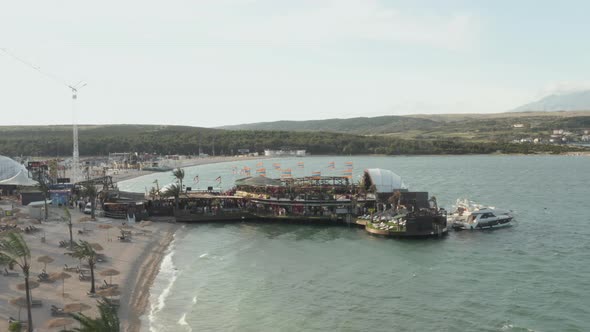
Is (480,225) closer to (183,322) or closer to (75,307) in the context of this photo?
(183,322)

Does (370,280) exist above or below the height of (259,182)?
below

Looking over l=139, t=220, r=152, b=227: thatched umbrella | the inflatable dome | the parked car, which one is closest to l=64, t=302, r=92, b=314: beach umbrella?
l=139, t=220, r=152, b=227: thatched umbrella

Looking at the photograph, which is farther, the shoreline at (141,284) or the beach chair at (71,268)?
the beach chair at (71,268)

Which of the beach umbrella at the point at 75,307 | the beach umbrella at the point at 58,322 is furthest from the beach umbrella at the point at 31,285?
the beach umbrella at the point at 58,322

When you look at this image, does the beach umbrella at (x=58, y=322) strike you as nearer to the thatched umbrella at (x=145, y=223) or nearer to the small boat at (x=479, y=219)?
the thatched umbrella at (x=145, y=223)

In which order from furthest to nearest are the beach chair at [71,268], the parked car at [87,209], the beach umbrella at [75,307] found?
the parked car at [87,209] → the beach chair at [71,268] → the beach umbrella at [75,307]

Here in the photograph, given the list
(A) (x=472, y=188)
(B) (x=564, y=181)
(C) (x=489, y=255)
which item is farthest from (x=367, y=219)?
(B) (x=564, y=181)

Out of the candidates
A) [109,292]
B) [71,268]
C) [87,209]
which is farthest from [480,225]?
[87,209]

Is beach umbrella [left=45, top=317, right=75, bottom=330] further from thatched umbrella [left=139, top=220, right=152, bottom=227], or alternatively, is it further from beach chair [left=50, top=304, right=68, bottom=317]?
thatched umbrella [left=139, top=220, right=152, bottom=227]
